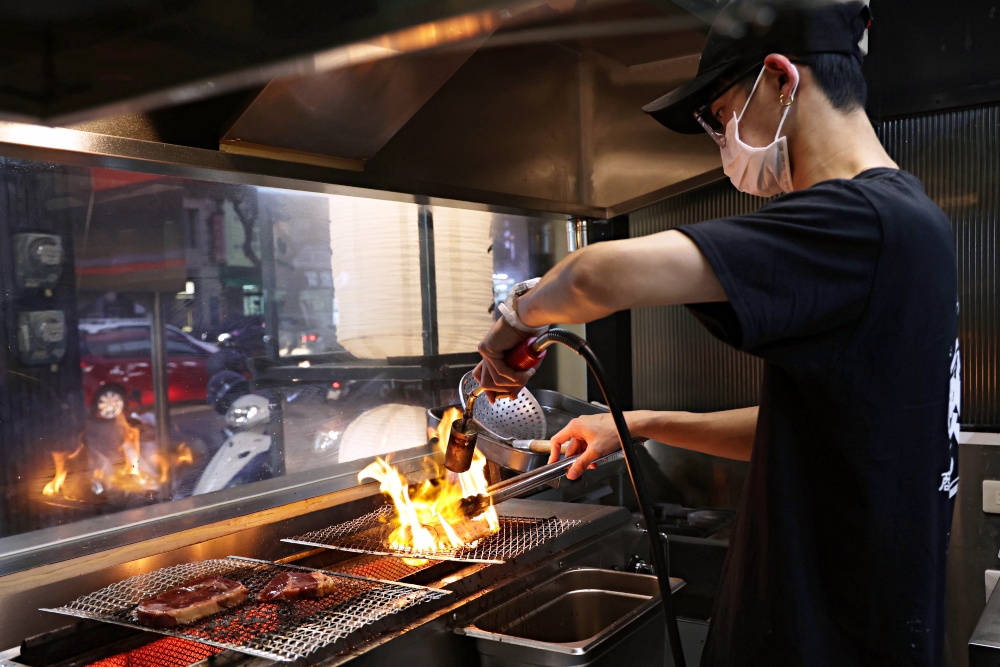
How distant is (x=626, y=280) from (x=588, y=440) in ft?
2.86

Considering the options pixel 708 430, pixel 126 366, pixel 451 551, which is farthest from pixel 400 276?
pixel 708 430

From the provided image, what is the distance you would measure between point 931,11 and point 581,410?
6.11 feet

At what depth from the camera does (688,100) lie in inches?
52.6

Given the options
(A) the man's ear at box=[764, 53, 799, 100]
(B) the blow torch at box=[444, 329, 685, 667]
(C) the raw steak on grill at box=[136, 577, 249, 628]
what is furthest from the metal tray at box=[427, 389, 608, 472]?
(A) the man's ear at box=[764, 53, 799, 100]

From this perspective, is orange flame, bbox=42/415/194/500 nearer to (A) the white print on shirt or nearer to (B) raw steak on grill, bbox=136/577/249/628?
(B) raw steak on grill, bbox=136/577/249/628

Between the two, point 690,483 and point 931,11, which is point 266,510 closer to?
point 690,483

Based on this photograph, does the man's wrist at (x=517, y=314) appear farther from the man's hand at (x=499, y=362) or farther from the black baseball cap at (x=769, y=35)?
the black baseball cap at (x=769, y=35)

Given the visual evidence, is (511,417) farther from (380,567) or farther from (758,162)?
(758,162)

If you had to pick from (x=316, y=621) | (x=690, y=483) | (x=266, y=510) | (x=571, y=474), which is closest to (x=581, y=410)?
(x=690, y=483)

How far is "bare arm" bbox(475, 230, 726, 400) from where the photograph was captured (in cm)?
95

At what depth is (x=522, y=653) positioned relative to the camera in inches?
57.4

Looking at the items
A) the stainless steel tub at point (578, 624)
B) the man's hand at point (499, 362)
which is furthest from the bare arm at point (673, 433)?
the man's hand at point (499, 362)

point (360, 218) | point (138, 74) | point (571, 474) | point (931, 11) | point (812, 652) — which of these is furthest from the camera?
point (931, 11)

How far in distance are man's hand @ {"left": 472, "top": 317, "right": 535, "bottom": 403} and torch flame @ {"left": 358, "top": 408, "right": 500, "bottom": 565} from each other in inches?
22.1
